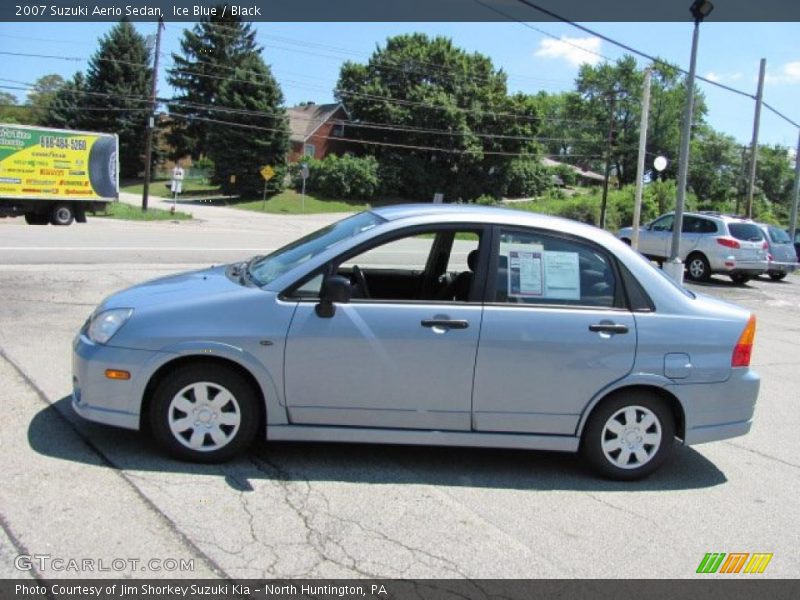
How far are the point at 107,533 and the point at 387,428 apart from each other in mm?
1647

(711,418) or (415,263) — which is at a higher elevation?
(415,263)

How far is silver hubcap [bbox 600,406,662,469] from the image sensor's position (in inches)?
180

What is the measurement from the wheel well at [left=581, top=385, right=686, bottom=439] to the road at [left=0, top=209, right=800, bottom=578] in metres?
0.38

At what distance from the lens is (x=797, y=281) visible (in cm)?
2195

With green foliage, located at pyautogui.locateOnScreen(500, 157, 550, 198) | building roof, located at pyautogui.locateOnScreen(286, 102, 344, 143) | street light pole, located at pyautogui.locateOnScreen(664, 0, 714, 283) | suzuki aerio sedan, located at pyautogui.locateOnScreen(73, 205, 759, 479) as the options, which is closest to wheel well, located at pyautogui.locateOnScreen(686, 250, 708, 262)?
street light pole, located at pyautogui.locateOnScreen(664, 0, 714, 283)

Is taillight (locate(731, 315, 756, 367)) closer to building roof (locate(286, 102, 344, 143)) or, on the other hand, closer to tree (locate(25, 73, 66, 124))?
building roof (locate(286, 102, 344, 143))

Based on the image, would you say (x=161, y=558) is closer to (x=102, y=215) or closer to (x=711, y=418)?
(x=711, y=418)

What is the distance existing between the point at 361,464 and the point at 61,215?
27.0m

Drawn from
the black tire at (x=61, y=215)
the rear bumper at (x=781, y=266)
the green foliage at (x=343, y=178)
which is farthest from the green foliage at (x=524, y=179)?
the rear bumper at (x=781, y=266)

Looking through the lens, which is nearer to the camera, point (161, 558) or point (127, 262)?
point (161, 558)

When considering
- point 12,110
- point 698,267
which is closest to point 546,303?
point 698,267

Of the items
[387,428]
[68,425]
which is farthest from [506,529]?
[68,425]

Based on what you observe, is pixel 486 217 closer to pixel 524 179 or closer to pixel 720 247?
pixel 720 247

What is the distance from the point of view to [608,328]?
4.47 metres
